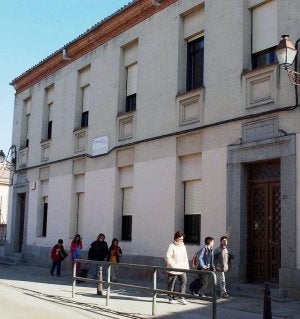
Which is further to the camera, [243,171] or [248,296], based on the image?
[243,171]

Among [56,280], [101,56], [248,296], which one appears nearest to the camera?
[248,296]

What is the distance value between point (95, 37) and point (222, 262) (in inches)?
436

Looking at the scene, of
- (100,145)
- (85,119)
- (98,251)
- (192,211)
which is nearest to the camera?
(192,211)

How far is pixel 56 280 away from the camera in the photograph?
56.5ft

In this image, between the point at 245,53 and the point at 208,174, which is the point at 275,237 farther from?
the point at 245,53

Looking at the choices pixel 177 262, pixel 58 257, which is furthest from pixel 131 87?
pixel 177 262

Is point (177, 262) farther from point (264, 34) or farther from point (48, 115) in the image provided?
point (48, 115)

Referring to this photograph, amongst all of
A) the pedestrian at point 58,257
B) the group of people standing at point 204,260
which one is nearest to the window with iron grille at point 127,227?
the pedestrian at point 58,257

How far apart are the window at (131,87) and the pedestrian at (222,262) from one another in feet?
22.7

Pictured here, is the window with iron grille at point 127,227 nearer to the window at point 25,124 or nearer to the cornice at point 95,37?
the cornice at point 95,37

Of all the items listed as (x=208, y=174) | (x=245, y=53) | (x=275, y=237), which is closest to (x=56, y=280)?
(x=208, y=174)

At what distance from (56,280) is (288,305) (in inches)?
342

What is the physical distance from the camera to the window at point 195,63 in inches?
601

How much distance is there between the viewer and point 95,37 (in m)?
20.1
